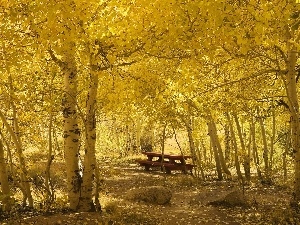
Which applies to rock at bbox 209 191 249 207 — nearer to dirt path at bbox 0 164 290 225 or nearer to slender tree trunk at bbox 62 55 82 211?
dirt path at bbox 0 164 290 225

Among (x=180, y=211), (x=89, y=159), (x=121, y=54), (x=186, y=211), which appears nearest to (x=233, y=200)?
(x=186, y=211)

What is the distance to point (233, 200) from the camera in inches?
455

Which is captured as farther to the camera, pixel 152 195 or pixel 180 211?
pixel 152 195

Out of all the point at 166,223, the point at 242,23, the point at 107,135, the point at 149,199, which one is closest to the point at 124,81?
the point at 242,23

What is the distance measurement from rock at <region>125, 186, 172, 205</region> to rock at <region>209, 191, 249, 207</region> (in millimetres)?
1613

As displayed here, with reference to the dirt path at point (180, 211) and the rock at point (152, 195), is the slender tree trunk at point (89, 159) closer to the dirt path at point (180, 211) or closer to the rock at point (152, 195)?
the dirt path at point (180, 211)

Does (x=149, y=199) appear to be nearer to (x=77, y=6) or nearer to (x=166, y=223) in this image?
(x=166, y=223)

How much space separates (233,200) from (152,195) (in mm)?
2532

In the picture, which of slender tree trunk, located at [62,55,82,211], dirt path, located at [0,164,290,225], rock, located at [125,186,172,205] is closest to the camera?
dirt path, located at [0,164,290,225]

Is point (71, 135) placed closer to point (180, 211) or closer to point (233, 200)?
point (180, 211)

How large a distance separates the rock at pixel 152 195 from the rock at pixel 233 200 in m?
1.61

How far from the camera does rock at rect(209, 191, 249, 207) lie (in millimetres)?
11523

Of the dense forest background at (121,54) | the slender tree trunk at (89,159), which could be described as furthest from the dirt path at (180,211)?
the dense forest background at (121,54)

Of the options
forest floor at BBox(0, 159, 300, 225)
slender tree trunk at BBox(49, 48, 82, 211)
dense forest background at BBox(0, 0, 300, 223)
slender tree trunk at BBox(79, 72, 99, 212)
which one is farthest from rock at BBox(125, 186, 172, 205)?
slender tree trunk at BBox(49, 48, 82, 211)
